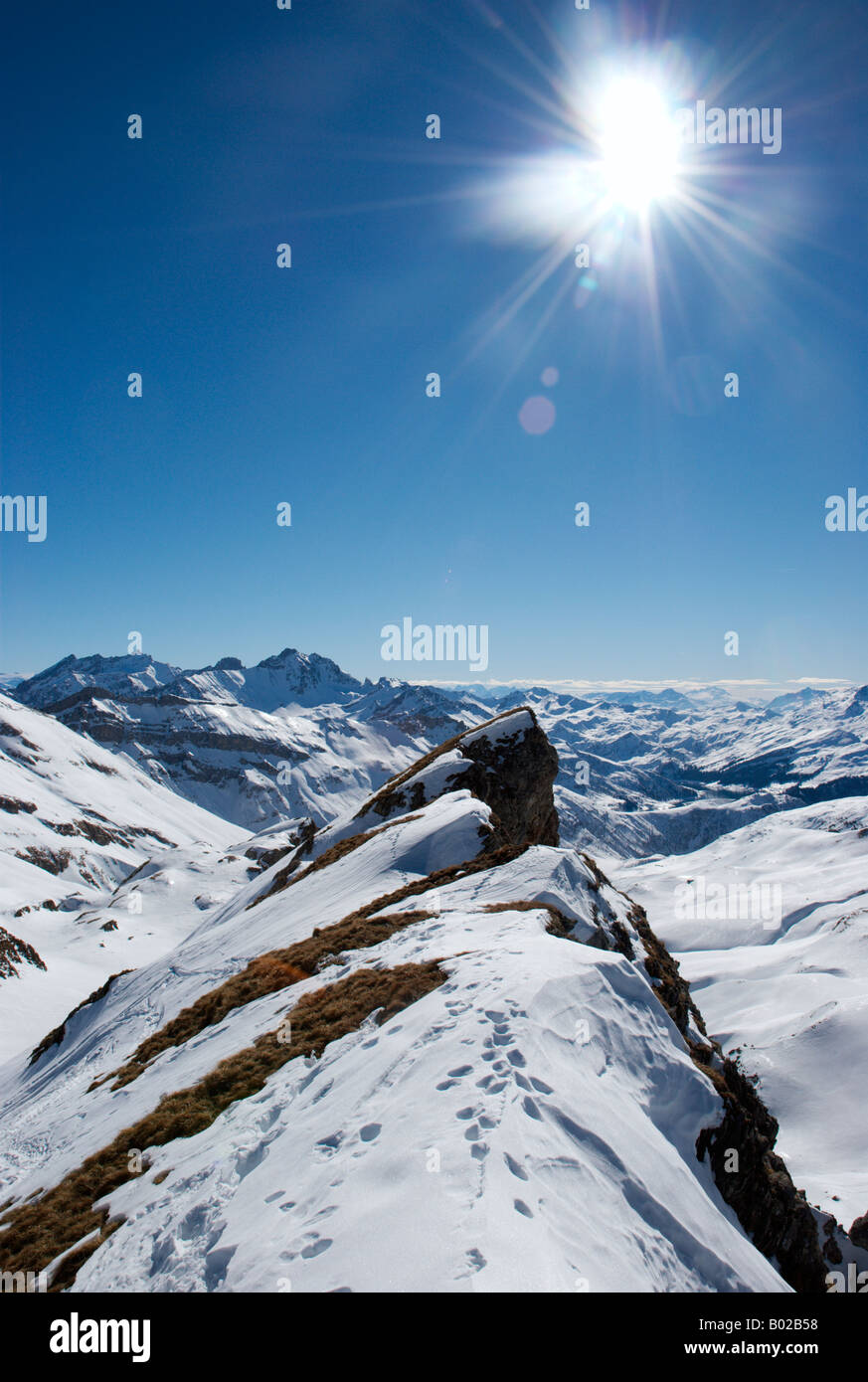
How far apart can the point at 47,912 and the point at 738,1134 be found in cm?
11082

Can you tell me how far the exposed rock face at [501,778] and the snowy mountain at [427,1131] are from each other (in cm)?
1748

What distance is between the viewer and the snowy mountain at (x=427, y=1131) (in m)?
6.78

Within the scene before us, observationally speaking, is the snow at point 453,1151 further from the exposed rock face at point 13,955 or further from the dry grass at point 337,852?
the exposed rock face at point 13,955

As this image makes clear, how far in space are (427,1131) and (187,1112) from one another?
Answer: 6.66 metres

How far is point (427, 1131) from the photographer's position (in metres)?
8.04

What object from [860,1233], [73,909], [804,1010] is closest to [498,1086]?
[860,1233]

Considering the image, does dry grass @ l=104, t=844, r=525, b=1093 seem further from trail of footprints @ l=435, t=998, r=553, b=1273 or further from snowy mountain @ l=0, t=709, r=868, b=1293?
trail of footprints @ l=435, t=998, r=553, b=1273

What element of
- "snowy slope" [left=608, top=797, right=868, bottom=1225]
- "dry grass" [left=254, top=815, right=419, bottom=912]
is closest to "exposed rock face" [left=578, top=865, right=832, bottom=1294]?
"dry grass" [left=254, top=815, right=419, bottom=912]

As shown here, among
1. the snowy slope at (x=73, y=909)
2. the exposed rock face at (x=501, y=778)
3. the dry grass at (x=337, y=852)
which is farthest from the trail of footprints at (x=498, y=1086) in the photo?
the snowy slope at (x=73, y=909)

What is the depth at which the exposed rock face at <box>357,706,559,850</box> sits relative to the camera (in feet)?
134

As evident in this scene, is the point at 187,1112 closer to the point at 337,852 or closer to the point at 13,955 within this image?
the point at 337,852
